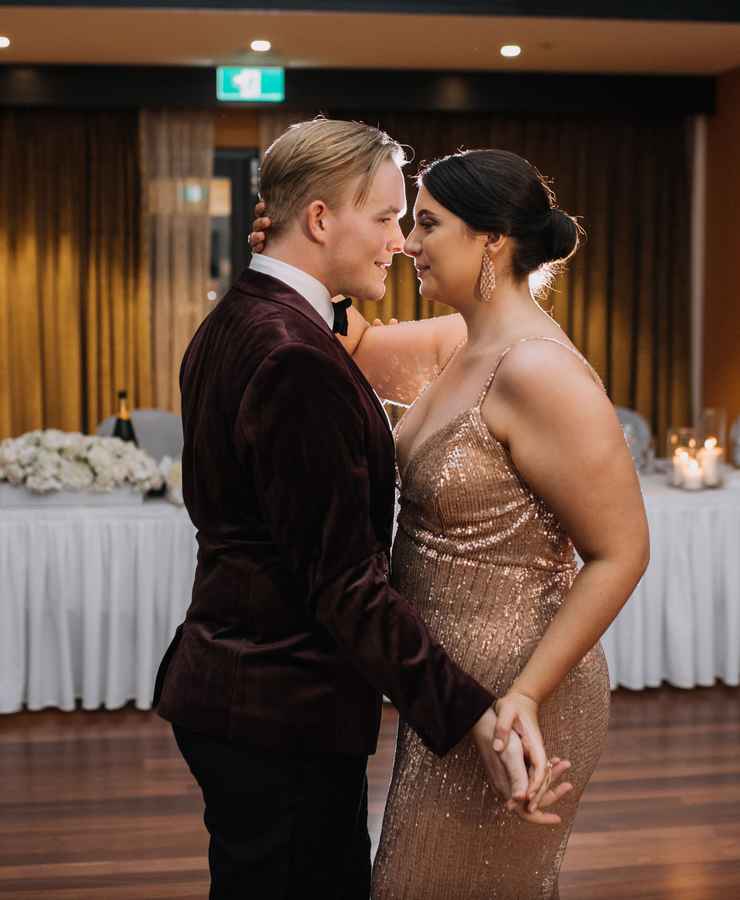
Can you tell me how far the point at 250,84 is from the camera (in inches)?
289

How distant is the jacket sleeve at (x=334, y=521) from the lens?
1.44m

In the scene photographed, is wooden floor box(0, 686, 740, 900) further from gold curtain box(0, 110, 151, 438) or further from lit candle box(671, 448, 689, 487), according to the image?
gold curtain box(0, 110, 151, 438)

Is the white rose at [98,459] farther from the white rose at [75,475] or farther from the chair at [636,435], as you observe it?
the chair at [636,435]

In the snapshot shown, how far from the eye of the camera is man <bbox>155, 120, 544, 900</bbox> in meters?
1.46

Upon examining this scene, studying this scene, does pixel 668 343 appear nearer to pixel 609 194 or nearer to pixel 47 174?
pixel 609 194

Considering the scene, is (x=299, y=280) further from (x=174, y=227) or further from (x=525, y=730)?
(x=174, y=227)

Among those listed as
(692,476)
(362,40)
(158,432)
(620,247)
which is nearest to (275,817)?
(692,476)

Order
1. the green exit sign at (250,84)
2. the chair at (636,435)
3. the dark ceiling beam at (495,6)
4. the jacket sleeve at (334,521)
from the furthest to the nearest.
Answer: the green exit sign at (250,84) < the dark ceiling beam at (495,6) < the chair at (636,435) < the jacket sleeve at (334,521)


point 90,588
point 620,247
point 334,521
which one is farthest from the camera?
point 620,247

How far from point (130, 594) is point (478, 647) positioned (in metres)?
2.78

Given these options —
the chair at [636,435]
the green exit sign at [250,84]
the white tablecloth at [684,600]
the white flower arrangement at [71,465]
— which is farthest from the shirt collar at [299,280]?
the green exit sign at [250,84]

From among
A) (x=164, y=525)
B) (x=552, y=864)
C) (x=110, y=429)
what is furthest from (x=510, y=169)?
(x=110, y=429)

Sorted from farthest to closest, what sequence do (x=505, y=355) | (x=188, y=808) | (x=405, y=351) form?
(x=188, y=808) < (x=405, y=351) < (x=505, y=355)

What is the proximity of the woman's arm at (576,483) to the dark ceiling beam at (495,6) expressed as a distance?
15.9 feet
